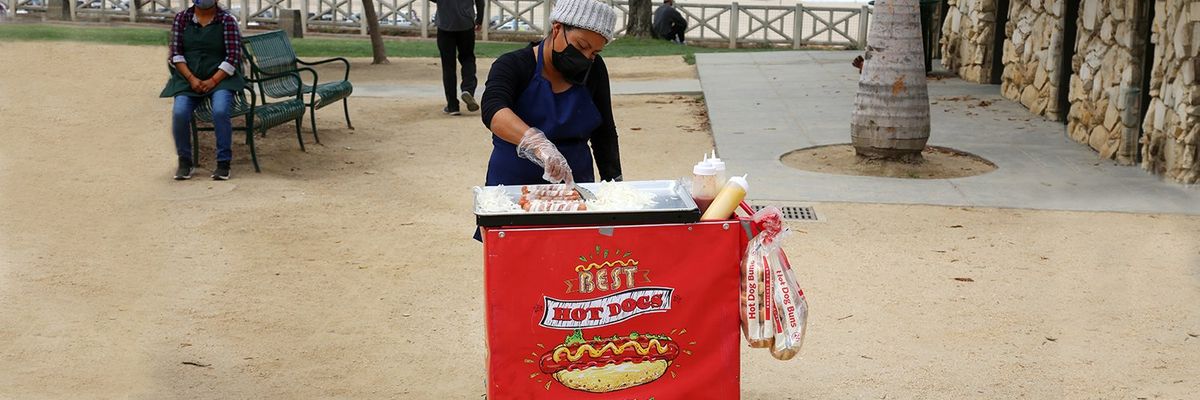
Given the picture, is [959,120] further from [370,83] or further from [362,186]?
[370,83]

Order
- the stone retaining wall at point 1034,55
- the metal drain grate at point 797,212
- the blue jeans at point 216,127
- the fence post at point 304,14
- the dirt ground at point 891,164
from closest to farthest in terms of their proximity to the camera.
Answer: the metal drain grate at point 797,212, the blue jeans at point 216,127, the dirt ground at point 891,164, the stone retaining wall at point 1034,55, the fence post at point 304,14

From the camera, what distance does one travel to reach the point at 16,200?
8281mm

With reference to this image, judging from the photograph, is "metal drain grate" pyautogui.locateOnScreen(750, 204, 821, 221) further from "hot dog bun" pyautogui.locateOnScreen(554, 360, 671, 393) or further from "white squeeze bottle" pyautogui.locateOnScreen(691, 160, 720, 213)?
"hot dog bun" pyautogui.locateOnScreen(554, 360, 671, 393)

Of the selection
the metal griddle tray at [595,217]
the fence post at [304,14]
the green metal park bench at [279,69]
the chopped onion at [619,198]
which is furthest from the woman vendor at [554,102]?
the fence post at [304,14]

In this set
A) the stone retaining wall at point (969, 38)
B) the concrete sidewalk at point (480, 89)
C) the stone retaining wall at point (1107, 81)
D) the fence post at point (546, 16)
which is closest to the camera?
the stone retaining wall at point (1107, 81)

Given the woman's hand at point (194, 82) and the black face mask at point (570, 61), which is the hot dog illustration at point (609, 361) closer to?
the black face mask at point (570, 61)

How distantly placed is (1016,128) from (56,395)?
8947 mm

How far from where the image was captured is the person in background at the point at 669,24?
2569 centimetres

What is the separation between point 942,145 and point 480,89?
6.16m

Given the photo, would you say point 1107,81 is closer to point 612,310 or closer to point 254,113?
point 254,113

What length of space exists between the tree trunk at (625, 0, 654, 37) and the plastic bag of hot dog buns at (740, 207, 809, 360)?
22.1 meters

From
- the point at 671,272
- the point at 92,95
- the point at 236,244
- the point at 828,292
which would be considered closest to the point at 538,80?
the point at 671,272

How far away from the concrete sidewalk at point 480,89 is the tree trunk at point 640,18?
32.1 ft

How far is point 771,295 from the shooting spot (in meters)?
3.75
